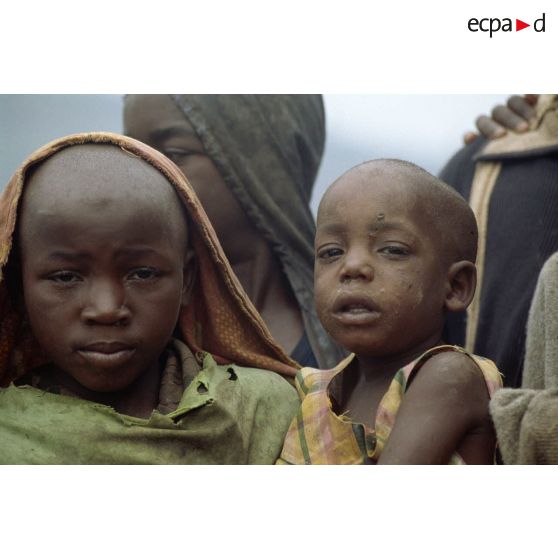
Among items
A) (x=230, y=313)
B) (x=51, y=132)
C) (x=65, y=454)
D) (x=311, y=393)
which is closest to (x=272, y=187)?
(x=51, y=132)

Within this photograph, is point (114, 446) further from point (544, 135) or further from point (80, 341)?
point (544, 135)

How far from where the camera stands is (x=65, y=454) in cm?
207

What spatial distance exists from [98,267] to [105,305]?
0.26 ft

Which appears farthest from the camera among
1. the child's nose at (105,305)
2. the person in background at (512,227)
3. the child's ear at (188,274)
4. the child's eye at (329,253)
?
the person in background at (512,227)

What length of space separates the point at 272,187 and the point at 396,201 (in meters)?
1.39

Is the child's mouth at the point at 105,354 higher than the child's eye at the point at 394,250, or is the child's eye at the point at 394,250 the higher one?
the child's eye at the point at 394,250

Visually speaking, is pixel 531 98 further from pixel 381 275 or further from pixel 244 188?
pixel 381 275

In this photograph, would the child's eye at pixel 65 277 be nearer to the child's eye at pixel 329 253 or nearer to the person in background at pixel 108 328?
the person in background at pixel 108 328

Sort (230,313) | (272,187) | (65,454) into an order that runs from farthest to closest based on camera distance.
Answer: (272,187) → (230,313) → (65,454)

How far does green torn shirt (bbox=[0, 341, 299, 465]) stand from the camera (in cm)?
208

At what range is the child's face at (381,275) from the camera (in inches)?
82.7

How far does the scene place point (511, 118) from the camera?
3.34 m

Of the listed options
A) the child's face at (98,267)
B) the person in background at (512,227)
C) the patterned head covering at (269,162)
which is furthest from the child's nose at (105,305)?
the person in background at (512,227)

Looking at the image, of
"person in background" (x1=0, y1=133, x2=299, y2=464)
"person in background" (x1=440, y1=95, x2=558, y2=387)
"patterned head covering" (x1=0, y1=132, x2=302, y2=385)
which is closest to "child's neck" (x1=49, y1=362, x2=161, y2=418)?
"person in background" (x1=0, y1=133, x2=299, y2=464)
